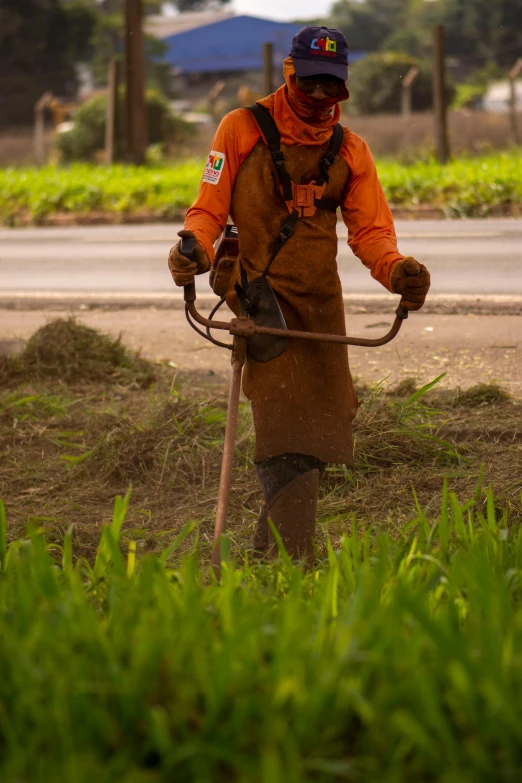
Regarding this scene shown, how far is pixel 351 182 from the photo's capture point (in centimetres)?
418

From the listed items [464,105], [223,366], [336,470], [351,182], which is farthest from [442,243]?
[464,105]

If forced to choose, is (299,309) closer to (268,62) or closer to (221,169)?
(221,169)

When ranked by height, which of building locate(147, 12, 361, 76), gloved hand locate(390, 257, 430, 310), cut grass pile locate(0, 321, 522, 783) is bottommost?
cut grass pile locate(0, 321, 522, 783)

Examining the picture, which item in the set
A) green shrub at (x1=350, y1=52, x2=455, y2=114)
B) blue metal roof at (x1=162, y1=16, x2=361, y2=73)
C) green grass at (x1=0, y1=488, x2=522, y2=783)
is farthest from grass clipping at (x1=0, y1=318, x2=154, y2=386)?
blue metal roof at (x1=162, y1=16, x2=361, y2=73)

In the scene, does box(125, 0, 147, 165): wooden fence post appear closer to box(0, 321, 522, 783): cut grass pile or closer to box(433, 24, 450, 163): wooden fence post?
box(433, 24, 450, 163): wooden fence post

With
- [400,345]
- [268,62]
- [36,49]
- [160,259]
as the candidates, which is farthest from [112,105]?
[36,49]

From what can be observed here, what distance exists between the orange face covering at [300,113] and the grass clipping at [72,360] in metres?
3.33

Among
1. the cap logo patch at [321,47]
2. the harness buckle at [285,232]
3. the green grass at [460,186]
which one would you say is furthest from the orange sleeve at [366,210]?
the green grass at [460,186]

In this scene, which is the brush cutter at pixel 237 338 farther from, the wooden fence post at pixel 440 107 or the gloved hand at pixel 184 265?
the wooden fence post at pixel 440 107

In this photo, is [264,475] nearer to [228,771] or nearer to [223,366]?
[228,771]

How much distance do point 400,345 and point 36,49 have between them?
36.1 m

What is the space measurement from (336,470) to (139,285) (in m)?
5.97

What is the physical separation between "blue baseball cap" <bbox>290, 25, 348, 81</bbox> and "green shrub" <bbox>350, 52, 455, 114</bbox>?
28.8 metres

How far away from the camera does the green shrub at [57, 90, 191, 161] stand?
83.7 feet
